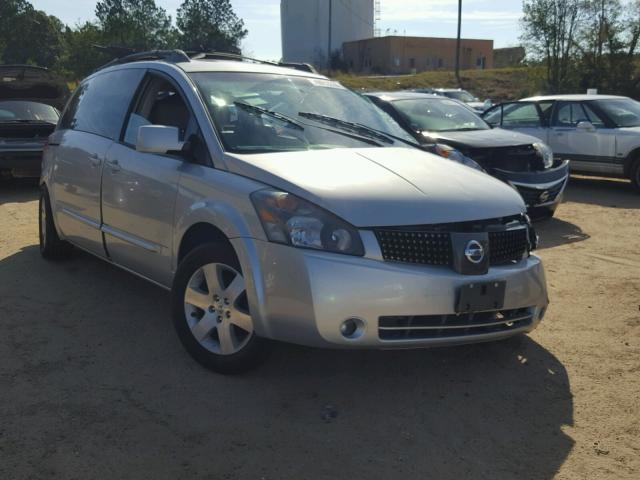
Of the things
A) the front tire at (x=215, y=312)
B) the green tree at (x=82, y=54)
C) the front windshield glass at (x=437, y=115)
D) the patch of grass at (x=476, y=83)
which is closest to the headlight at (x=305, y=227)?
the front tire at (x=215, y=312)

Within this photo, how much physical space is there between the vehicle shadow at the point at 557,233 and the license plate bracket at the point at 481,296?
365cm

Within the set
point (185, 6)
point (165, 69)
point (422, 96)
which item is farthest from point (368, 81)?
point (165, 69)

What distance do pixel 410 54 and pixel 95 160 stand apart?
259 feet

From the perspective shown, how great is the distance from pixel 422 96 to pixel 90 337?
6890 mm

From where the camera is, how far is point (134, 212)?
4363mm

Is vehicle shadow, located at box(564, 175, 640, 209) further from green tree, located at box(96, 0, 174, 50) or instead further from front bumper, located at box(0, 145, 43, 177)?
green tree, located at box(96, 0, 174, 50)

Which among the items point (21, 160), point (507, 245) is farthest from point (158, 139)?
point (21, 160)

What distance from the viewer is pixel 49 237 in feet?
19.8

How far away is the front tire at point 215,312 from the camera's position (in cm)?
349

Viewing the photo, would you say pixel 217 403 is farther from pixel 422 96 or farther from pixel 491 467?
pixel 422 96

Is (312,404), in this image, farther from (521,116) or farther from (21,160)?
(521,116)

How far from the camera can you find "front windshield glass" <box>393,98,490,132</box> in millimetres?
9016

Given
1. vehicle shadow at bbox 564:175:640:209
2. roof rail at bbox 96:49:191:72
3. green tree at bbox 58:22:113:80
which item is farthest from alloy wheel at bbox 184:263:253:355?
green tree at bbox 58:22:113:80

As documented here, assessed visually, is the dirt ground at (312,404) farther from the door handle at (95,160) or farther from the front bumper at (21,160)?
the front bumper at (21,160)
